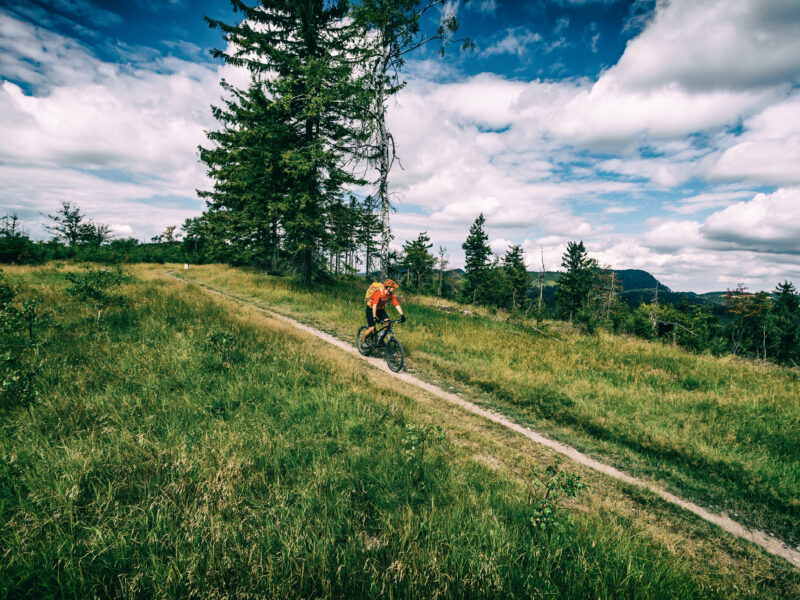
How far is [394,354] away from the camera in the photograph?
28.7 ft

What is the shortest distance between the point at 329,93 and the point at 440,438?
16358 mm

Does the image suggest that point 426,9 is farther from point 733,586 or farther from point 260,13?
point 733,586

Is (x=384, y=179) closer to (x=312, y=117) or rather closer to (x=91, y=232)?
(x=312, y=117)

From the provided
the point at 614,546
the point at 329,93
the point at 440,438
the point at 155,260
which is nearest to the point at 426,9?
the point at 329,93

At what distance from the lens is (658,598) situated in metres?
2.20

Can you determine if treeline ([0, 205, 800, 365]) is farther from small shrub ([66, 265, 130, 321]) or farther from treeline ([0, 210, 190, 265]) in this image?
small shrub ([66, 265, 130, 321])

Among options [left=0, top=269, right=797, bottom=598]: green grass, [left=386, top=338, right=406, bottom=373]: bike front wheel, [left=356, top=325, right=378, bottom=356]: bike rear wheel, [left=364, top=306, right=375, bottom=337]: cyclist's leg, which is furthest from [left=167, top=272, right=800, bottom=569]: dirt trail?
[left=364, top=306, right=375, bottom=337]: cyclist's leg

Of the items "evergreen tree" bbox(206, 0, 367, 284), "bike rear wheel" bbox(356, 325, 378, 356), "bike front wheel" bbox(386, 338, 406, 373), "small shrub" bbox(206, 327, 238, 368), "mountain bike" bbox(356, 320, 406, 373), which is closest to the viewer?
"small shrub" bbox(206, 327, 238, 368)

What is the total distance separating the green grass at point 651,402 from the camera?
4598mm

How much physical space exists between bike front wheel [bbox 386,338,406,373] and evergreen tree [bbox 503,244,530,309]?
49198 millimetres

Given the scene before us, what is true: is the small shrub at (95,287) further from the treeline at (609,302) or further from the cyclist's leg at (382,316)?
the treeline at (609,302)

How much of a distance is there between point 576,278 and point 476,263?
16295mm

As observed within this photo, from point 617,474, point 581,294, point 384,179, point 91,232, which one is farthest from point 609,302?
point 91,232

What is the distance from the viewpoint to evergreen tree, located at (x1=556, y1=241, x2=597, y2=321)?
50156mm
